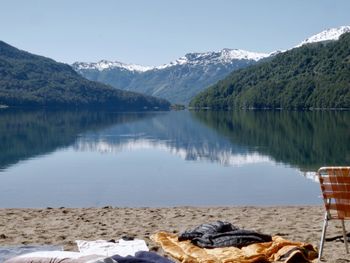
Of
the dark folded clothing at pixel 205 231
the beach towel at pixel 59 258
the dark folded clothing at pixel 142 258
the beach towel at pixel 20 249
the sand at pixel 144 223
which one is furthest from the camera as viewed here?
the sand at pixel 144 223

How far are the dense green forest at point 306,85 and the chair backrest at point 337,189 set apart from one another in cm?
13960

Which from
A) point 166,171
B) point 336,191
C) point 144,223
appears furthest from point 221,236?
point 166,171

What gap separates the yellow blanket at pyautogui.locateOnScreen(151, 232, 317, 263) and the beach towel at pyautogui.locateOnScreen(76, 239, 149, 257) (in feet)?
1.47

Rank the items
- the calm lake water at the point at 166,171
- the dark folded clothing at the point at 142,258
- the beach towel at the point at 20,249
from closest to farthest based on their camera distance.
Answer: the dark folded clothing at the point at 142,258
the beach towel at the point at 20,249
the calm lake water at the point at 166,171

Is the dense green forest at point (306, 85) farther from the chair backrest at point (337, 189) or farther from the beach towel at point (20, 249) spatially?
the beach towel at point (20, 249)

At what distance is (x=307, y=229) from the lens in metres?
9.78

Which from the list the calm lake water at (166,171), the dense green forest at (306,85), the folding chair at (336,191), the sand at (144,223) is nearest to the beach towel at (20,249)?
the sand at (144,223)

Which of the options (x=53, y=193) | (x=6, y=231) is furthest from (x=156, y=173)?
(x=6, y=231)

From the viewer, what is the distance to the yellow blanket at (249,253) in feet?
24.2

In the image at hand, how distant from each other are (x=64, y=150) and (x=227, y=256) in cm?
3088

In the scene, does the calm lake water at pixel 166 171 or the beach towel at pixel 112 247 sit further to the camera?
the calm lake water at pixel 166 171

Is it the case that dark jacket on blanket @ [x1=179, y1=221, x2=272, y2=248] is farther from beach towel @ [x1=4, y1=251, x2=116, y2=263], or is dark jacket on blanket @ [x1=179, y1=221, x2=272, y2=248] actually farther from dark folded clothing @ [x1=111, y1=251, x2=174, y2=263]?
beach towel @ [x1=4, y1=251, x2=116, y2=263]

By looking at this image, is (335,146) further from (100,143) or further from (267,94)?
(267,94)

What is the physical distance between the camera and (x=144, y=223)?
10.9 metres
